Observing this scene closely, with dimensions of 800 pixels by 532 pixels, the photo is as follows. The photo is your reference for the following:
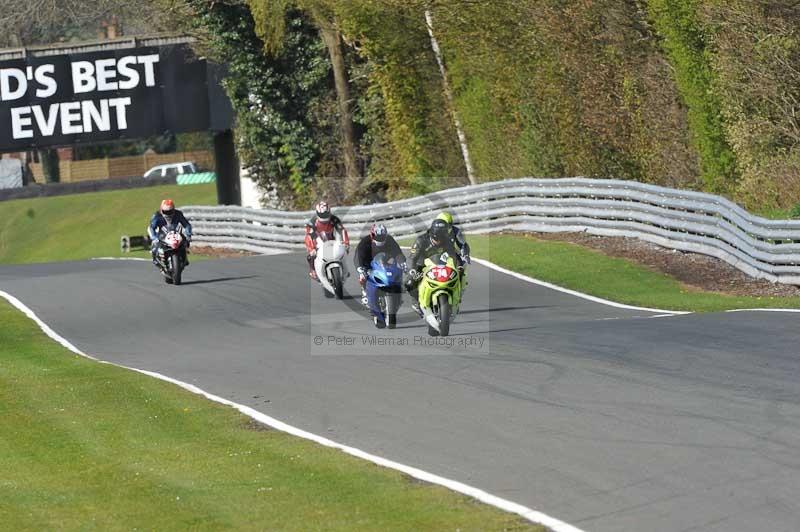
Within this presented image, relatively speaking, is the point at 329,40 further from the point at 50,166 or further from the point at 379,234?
the point at 50,166

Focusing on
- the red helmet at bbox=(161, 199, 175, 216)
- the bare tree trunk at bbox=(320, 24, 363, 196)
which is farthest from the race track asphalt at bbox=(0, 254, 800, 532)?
the bare tree trunk at bbox=(320, 24, 363, 196)

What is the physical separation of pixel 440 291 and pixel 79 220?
48866mm

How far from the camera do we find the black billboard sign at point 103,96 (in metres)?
41.8

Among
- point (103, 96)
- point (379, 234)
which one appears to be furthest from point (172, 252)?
point (103, 96)

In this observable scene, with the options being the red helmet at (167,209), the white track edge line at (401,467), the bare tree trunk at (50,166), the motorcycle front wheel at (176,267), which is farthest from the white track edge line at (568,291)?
the bare tree trunk at (50,166)

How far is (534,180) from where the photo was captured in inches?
1147

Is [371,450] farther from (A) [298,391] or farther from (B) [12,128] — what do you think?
(B) [12,128]

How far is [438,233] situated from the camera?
16.8 meters

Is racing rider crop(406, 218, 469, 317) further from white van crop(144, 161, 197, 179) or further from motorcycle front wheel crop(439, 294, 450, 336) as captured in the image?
white van crop(144, 161, 197, 179)

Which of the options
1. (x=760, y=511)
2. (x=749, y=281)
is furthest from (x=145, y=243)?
(x=760, y=511)

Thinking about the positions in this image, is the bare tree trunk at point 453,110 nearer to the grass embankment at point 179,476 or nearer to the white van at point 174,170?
the grass embankment at point 179,476

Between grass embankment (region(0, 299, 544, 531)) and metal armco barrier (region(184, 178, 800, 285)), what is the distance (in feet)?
37.6

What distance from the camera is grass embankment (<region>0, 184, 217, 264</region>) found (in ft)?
189

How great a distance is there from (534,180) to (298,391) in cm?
1659
